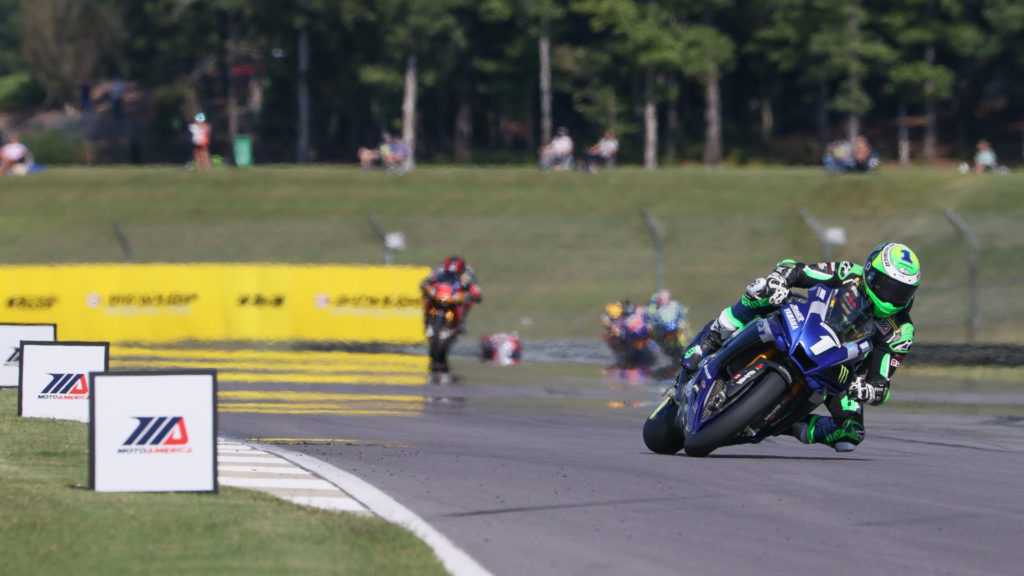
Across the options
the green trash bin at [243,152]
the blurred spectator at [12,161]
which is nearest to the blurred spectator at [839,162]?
the green trash bin at [243,152]

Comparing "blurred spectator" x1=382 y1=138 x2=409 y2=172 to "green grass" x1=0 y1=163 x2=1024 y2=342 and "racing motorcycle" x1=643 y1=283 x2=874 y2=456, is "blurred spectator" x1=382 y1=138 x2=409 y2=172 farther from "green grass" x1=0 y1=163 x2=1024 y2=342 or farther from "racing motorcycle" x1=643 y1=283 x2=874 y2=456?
"racing motorcycle" x1=643 y1=283 x2=874 y2=456

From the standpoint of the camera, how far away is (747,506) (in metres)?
8.10

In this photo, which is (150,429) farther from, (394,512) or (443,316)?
(443,316)

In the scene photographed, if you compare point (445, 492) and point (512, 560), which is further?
point (445, 492)

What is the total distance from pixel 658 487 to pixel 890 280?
2236 millimetres

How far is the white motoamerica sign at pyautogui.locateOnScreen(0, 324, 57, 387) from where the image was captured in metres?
14.5

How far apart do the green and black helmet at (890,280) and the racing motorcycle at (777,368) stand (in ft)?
0.36

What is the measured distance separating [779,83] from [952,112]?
8.47 metres

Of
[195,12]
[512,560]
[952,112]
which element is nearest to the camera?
[512,560]

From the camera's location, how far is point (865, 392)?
9.68 m

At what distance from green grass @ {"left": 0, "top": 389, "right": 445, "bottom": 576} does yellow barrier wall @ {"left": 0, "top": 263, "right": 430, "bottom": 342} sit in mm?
16986

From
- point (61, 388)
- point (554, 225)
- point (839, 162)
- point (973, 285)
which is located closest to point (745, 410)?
point (61, 388)

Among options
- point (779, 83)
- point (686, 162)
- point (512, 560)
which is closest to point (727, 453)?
point (512, 560)

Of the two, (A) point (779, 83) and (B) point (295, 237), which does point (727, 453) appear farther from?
(A) point (779, 83)
